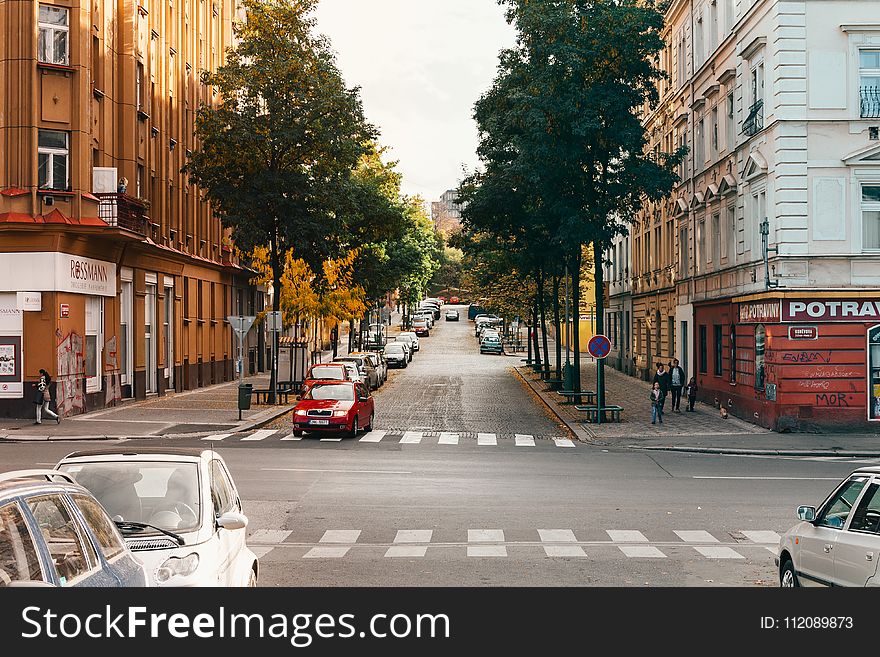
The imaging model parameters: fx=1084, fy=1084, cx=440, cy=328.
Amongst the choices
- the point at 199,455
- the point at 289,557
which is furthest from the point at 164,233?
the point at 199,455

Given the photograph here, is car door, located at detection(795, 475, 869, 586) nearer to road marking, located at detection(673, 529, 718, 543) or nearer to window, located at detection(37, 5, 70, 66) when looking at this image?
road marking, located at detection(673, 529, 718, 543)

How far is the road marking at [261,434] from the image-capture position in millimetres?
28766

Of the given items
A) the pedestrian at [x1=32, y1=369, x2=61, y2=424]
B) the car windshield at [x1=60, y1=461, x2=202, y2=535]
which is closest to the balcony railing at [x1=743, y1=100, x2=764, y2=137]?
the pedestrian at [x1=32, y1=369, x2=61, y2=424]

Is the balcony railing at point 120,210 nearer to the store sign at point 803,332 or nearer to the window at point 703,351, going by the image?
the store sign at point 803,332

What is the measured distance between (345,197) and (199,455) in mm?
31293

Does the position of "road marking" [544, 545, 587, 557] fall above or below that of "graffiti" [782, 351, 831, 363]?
below

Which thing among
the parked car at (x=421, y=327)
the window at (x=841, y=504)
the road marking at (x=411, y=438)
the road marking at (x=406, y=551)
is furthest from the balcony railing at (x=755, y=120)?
the parked car at (x=421, y=327)

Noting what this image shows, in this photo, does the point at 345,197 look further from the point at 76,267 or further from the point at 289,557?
the point at 289,557

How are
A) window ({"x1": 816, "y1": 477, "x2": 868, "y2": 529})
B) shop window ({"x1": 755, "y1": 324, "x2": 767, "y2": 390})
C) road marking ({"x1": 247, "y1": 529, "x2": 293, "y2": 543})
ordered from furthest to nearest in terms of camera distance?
shop window ({"x1": 755, "y1": 324, "x2": 767, "y2": 390})
road marking ({"x1": 247, "y1": 529, "x2": 293, "y2": 543})
window ({"x1": 816, "y1": 477, "x2": 868, "y2": 529})

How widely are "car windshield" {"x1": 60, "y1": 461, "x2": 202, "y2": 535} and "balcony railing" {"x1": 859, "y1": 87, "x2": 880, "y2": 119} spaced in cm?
2568

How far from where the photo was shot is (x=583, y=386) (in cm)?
5138

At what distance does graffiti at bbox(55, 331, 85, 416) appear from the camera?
31.7 meters

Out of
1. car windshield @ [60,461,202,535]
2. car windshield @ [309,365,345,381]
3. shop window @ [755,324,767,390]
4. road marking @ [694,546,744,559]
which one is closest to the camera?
car windshield @ [60,461,202,535]

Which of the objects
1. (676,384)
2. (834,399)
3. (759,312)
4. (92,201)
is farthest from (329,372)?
(834,399)
